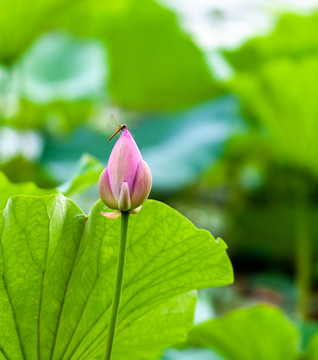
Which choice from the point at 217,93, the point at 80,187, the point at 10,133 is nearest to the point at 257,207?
the point at 217,93

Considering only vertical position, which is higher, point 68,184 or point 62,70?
point 62,70

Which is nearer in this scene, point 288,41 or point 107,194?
point 107,194

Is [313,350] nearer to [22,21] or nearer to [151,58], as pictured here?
[22,21]

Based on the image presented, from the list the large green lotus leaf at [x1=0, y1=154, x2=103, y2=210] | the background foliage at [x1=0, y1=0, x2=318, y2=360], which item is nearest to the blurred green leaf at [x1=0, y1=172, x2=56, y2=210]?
the large green lotus leaf at [x1=0, y1=154, x2=103, y2=210]

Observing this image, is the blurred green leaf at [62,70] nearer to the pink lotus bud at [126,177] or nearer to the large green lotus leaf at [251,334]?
the large green lotus leaf at [251,334]

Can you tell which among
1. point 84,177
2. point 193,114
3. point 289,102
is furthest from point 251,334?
point 193,114

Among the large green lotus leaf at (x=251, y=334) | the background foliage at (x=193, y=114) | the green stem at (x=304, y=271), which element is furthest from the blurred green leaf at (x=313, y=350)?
the green stem at (x=304, y=271)
